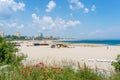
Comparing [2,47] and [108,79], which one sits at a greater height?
[2,47]

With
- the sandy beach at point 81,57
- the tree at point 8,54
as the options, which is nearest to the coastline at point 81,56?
the sandy beach at point 81,57

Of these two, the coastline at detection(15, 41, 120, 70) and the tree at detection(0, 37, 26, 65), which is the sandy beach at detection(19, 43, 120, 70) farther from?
the tree at detection(0, 37, 26, 65)

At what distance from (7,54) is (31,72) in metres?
3.48

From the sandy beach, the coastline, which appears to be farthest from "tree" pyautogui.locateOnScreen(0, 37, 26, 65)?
the sandy beach

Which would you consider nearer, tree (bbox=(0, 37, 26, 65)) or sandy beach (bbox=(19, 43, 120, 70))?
tree (bbox=(0, 37, 26, 65))

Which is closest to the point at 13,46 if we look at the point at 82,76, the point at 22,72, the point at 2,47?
the point at 2,47

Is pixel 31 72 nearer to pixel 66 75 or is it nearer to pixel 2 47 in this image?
pixel 66 75

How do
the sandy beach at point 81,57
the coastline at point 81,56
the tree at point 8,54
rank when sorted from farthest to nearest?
the sandy beach at point 81,57 < the coastline at point 81,56 < the tree at point 8,54

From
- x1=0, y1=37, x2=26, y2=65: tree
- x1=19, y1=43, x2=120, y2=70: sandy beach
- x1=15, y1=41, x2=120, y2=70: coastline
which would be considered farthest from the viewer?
x1=19, y1=43, x2=120, y2=70: sandy beach

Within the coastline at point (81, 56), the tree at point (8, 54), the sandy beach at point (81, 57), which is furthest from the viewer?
the sandy beach at point (81, 57)

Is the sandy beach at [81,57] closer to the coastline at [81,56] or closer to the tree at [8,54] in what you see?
the coastline at [81,56]

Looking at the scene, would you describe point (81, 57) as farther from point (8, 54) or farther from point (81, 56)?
point (8, 54)

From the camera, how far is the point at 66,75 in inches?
168

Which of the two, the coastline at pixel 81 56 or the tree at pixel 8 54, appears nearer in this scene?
the tree at pixel 8 54
